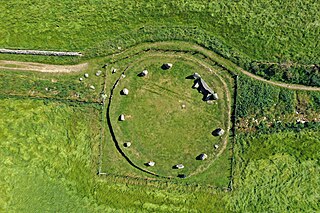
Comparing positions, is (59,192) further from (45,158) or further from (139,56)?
(139,56)

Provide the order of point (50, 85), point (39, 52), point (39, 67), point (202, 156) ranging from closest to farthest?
point (202, 156) < point (50, 85) < point (39, 52) < point (39, 67)

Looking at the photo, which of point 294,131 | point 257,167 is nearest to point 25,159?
point 257,167

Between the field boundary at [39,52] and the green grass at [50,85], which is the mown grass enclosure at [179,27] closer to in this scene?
the field boundary at [39,52]

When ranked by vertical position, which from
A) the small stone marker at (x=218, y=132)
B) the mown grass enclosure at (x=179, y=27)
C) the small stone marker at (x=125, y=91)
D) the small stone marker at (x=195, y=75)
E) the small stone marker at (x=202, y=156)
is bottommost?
the small stone marker at (x=202, y=156)

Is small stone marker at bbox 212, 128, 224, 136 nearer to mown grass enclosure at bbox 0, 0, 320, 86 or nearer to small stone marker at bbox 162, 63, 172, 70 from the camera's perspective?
mown grass enclosure at bbox 0, 0, 320, 86

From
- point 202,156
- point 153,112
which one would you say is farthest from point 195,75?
point 202,156

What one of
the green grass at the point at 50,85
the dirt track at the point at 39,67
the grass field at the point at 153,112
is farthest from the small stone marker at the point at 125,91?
the dirt track at the point at 39,67

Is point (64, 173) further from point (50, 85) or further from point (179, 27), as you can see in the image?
point (179, 27)

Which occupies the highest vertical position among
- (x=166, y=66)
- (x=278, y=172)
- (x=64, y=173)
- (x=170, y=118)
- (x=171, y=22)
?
(x=171, y=22)
